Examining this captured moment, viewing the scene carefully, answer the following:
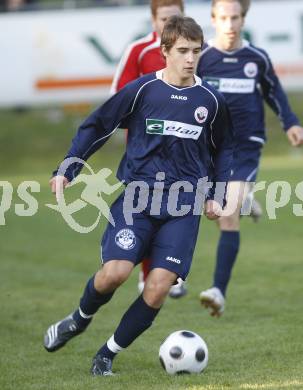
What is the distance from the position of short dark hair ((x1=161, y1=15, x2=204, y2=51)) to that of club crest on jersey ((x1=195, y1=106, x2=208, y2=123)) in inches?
15.7

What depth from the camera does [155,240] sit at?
20.6 ft

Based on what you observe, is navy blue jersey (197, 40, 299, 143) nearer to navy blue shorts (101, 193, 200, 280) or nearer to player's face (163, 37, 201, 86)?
player's face (163, 37, 201, 86)

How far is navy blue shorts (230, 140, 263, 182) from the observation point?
8.43m

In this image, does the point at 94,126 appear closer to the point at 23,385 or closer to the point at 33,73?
the point at 23,385

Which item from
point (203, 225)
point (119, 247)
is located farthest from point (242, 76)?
point (203, 225)

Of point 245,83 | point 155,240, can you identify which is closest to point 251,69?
point 245,83

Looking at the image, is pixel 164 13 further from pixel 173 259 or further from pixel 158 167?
pixel 173 259

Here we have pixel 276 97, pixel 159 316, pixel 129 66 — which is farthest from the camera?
pixel 276 97

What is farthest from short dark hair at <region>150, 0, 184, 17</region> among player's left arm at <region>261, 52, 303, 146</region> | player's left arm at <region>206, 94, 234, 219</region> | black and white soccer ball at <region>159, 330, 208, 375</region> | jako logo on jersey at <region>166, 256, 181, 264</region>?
black and white soccer ball at <region>159, 330, 208, 375</region>

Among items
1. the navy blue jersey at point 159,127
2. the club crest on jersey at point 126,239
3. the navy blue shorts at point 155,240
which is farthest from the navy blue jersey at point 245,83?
the club crest on jersey at point 126,239

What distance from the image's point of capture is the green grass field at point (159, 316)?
6.15m

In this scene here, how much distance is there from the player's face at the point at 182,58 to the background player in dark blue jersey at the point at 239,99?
185 cm

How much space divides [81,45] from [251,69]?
11.1 meters

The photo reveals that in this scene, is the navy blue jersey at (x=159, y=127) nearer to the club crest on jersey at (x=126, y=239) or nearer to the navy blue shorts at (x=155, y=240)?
the navy blue shorts at (x=155, y=240)
